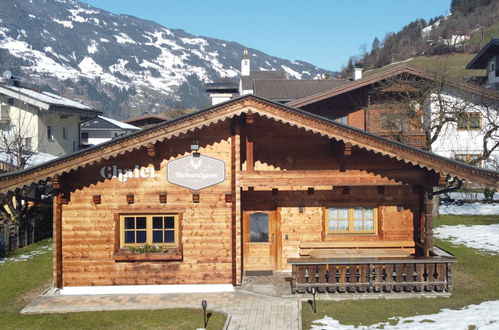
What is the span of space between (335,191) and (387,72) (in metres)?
9.12

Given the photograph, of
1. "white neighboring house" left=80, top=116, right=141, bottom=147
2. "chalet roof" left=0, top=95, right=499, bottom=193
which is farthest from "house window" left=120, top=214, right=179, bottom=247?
"white neighboring house" left=80, top=116, right=141, bottom=147

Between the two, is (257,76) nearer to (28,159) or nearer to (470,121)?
(28,159)

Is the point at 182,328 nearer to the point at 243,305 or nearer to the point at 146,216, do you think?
the point at 243,305

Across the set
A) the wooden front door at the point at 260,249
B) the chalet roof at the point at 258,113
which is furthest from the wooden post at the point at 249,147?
the wooden front door at the point at 260,249

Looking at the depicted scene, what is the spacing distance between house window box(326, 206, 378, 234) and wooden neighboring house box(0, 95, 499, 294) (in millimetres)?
134

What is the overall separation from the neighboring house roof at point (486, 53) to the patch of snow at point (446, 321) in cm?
3117

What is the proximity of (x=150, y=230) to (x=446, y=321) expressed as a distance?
8.05 m

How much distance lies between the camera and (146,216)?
13648 millimetres

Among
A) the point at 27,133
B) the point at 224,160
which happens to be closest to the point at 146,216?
the point at 224,160

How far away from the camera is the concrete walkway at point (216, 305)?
11.0 m

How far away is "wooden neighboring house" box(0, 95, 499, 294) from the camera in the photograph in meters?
12.7

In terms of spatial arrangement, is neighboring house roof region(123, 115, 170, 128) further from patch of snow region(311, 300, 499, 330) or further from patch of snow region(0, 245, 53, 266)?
patch of snow region(311, 300, 499, 330)

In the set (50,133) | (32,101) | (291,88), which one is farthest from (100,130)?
(291,88)

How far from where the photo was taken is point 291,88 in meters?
37.3
